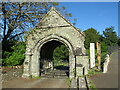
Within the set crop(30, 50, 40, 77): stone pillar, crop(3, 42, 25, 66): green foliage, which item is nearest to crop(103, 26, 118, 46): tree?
crop(3, 42, 25, 66): green foliage

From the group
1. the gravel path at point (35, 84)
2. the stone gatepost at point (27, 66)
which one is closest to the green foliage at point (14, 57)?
the stone gatepost at point (27, 66)

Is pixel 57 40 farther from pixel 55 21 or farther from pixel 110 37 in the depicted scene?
pixel 110 37

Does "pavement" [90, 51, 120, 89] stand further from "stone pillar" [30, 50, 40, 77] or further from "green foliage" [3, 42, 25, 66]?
"green foliage" [3, 42, 25, 66]

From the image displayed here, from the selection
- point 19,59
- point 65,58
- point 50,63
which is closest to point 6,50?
point 19,59

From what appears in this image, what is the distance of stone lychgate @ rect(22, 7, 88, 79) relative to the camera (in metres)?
11.7

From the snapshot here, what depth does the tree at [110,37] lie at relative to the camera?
215 feet

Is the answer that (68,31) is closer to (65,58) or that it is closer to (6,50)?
(6,50)

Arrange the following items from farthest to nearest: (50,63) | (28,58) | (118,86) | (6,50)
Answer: (6,50), (50,63), (28,58), (118,86)

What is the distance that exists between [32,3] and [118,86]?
11.8 meters

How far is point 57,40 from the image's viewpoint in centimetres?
1230

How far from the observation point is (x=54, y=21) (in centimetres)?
1259

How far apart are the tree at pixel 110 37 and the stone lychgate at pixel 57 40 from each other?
2188 inches

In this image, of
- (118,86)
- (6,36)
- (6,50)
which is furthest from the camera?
(6,50)

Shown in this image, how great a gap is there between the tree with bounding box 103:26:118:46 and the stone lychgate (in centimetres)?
5559
